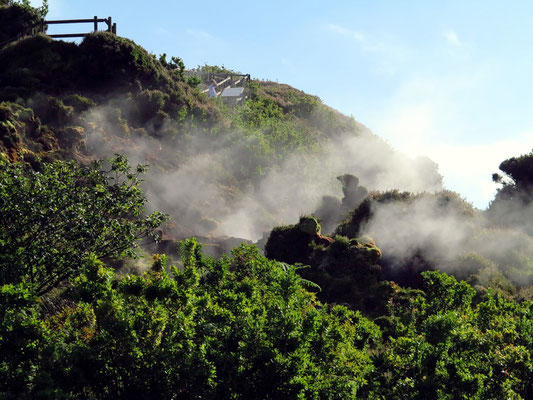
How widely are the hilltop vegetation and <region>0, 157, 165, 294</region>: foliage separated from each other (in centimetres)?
Answer: 5

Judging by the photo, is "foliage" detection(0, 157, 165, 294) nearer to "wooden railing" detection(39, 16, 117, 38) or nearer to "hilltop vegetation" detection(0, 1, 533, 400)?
"hilltop vegetation" detection(0, 1, 533, 400)

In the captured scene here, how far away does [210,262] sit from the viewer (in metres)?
12.7

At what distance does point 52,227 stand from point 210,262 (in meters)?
4.84

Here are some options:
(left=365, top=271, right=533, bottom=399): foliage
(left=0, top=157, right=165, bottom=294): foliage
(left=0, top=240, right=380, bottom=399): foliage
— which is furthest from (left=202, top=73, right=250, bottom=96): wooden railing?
(left=0, top=240, right=380, bottom=399): foliage

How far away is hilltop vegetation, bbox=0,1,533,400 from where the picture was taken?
8.98m

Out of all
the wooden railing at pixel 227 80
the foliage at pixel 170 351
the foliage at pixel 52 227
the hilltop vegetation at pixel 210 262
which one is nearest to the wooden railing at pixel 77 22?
the hilltop vegetation at pixel 210 262

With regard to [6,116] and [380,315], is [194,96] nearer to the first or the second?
[6,116]

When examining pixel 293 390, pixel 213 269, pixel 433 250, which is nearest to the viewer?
pixel 293 390

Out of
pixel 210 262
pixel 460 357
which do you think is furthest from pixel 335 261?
pixel 460 357

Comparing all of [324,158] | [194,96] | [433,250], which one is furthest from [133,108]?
[433,250]

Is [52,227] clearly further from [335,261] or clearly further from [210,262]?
[335,261]

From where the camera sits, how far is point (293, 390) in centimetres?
884

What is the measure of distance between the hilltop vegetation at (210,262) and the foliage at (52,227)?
5 cm

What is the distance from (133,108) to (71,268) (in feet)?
79.0
